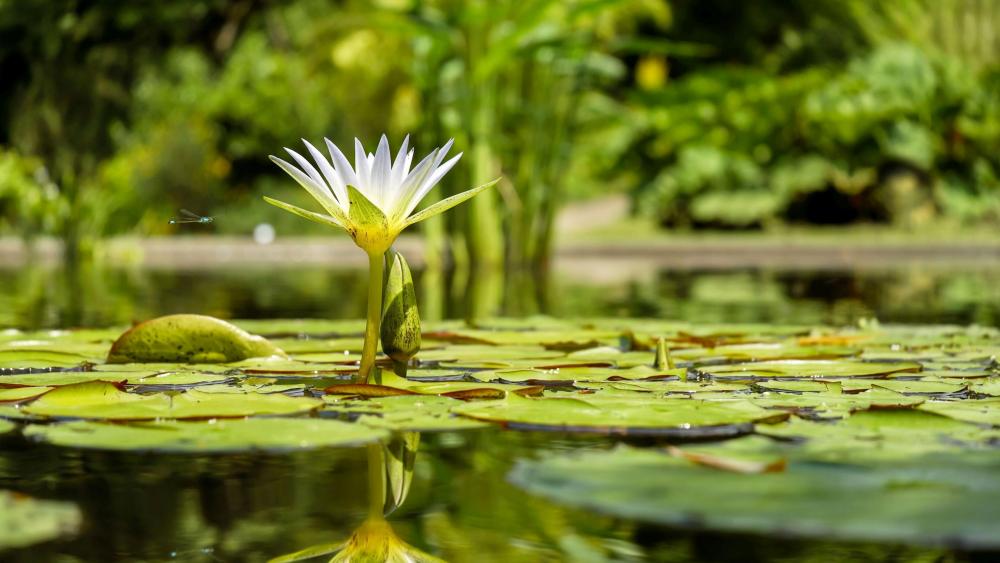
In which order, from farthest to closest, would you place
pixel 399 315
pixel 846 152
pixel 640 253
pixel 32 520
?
pixel 846 152 < pixel 640 253 < pixel 399 315 < pixel 32 520

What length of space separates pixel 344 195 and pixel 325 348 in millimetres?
1001

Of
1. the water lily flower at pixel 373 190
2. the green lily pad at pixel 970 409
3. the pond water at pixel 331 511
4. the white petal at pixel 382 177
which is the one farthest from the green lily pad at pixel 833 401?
the white petal at pixel 382 177

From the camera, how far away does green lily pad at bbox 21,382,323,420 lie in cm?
196

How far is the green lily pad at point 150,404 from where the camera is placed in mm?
1956

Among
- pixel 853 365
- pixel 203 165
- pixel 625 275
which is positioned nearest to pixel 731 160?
pixel 625 275

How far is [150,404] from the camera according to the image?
2.04 metres

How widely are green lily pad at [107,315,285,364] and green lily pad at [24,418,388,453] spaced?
0.85 meters

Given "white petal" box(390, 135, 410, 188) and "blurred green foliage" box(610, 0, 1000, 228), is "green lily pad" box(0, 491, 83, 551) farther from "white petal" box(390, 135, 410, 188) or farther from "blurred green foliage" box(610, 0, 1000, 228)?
"blurred green foliage" box(610, 0, 1000, 228)

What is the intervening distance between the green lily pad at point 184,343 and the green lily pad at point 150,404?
0.60m

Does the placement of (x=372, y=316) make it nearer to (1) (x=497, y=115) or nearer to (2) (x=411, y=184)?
(2) (x=411, y=184)

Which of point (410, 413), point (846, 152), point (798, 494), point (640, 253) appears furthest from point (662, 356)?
point (846, 152)

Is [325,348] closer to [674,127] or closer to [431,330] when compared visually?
[431,330]

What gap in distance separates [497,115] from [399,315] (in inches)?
248

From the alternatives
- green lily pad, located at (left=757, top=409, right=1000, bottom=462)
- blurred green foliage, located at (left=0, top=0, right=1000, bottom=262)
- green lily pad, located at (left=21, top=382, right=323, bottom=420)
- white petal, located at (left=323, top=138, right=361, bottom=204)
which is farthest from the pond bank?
green lily pad, located at (left=757, top=409, right=1000, bottom=462)
